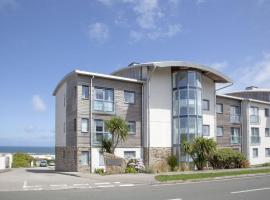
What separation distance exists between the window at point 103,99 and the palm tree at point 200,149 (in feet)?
21.5

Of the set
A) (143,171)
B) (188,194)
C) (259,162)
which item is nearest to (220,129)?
(259,162)

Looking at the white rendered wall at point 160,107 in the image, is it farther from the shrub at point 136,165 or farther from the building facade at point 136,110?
the shrub at point 136,165

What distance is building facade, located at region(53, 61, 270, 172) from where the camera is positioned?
2931 centimetres

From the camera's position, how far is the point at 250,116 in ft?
143

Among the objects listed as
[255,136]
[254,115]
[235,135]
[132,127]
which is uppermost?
[254,115]

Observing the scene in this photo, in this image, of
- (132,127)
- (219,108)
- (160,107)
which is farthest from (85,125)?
(219,108)

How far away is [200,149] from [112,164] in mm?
7381

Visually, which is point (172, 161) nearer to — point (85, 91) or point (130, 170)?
point (130, 170)

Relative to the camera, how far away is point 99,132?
29953mm

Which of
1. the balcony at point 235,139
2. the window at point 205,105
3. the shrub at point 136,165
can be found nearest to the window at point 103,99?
the shrub at point 136,165

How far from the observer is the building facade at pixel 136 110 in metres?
29.3

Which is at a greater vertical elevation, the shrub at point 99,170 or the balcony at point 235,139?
the balcony at point 235,139

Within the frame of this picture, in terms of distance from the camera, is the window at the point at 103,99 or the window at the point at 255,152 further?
the window at the point at 255,152

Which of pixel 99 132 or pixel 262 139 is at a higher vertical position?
pixel 99 132
